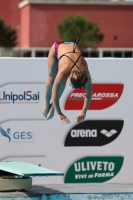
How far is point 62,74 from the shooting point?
319 inches

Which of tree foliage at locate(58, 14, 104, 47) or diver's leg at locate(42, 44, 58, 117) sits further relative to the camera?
tree foliage at locate(58, 14, 104, 47)

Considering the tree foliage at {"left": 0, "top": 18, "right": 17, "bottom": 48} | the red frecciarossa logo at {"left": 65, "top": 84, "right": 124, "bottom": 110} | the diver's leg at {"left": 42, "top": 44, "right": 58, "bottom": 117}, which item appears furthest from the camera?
the tree foliage at {"left": 0, "top": 18, "right": 17, "bottom": 48}

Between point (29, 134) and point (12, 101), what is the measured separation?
680 millimetres

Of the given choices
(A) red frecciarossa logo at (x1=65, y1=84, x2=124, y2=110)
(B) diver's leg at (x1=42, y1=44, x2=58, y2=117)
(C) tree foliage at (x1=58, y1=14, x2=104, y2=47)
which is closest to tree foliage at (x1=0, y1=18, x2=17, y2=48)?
(C) tree foliage at (x1=58, y1=14, x2=104, y2=47)

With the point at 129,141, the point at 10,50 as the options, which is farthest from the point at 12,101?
the point at 10,50

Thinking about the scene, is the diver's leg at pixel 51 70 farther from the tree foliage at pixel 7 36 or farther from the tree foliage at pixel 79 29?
the tree foliage at pixel 7 36

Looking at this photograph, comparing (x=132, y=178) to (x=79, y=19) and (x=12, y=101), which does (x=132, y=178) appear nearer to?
(x=12, y=101)

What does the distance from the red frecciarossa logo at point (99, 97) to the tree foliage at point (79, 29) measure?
81.1 meters

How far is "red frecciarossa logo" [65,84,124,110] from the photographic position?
39.2ft

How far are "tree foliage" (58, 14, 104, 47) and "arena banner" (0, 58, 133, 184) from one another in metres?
81.1

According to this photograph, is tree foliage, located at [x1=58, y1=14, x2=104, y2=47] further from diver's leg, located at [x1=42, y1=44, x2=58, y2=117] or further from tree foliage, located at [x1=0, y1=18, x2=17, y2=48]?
diver's leg, located at [x1=42, y1=44, x2=58, y2=117]

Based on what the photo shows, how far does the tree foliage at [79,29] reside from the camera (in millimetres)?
93062

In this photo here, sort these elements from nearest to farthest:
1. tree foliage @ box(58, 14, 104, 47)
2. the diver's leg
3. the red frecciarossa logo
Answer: the diver's leg
the red frecciarossa logo
tree foliage @ box(58, 14, 104, 47)

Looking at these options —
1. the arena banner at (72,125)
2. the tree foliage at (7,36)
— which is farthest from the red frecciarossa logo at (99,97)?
the tree foliage at (7,36)
